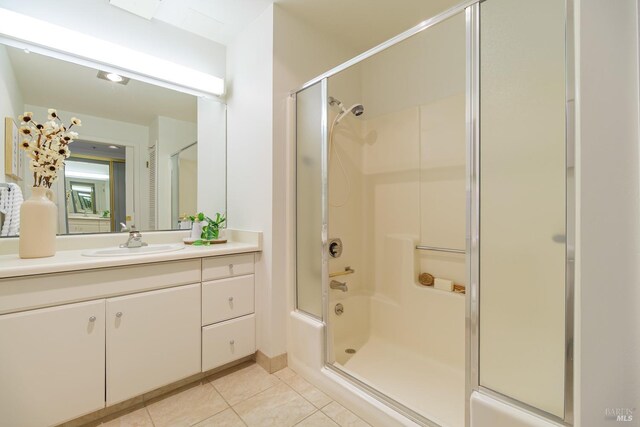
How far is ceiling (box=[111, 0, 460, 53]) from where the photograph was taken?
5.96 ft

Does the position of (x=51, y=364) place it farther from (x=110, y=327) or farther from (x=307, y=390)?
(x=307, y=390)

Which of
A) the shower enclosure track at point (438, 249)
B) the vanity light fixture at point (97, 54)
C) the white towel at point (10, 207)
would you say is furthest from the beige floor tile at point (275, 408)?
the vanity light fixture at point (97, 54)

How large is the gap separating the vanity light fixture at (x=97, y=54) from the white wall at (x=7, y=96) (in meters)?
0.11

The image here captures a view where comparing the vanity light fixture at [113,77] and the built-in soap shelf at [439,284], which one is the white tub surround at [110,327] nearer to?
the vanity light fixture at [113,77]

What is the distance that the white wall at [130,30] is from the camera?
161 centimetres

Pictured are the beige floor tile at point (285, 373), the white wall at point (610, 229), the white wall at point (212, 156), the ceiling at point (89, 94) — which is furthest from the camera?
the white wall at point (212, 156)

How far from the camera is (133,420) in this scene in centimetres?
142

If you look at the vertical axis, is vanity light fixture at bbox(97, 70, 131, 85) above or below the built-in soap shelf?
above

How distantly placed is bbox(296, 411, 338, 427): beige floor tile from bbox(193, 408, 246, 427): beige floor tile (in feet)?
1.00

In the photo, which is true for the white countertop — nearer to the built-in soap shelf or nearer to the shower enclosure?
the shower enclosure

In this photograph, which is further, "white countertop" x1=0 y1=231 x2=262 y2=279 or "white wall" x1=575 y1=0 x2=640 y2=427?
"white countertop" x1=0 y1=231 x2=262 y2=279

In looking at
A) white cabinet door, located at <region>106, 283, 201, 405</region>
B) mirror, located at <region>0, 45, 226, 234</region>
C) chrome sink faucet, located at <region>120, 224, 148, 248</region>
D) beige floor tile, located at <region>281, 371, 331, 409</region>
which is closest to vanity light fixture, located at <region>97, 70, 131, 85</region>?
→ mirror, located at <region>0, 45, 226, 234</region>

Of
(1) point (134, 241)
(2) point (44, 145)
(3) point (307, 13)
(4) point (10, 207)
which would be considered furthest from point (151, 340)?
(3) point (307, 13)

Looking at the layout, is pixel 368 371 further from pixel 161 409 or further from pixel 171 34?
pixel 171 34
